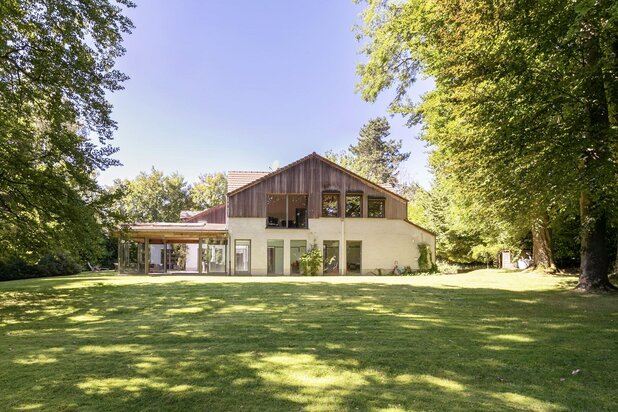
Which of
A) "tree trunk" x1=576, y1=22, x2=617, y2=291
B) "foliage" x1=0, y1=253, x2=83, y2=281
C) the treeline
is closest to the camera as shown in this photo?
"tree trunk" x1=576, y1=22, x2=617, y2=291

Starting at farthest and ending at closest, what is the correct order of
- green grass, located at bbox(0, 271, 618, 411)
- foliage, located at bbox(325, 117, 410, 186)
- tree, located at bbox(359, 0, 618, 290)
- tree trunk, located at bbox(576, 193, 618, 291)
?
1. foliage, located at bbox(325, 117, 410, 186)
2. tree trunk, located at bbox(576, 193, 618, 291)
3. tree, located at bbox(359, 0, 618, 290)
4. green grass, located at bbox(0, 271, 618, 411)

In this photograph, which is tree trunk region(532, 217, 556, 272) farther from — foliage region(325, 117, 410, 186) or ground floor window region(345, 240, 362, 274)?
foliage region(325, 117, 410, 186)

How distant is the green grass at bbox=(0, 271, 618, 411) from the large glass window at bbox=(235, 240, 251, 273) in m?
15.6

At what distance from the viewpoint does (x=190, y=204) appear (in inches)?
2109

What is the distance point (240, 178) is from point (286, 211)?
14.5 feet

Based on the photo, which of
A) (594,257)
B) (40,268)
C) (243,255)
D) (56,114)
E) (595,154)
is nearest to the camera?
(595,154)

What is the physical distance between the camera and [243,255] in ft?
88.4

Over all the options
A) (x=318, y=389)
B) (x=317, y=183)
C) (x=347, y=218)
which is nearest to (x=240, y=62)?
(x=317, y=183)

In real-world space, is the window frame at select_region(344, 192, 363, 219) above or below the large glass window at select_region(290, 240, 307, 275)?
above

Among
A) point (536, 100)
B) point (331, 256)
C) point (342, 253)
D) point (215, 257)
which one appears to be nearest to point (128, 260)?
point (215, 257)

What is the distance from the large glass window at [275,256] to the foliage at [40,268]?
11.6m

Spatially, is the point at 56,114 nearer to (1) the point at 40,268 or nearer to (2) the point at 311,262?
(2) the point at 311,262

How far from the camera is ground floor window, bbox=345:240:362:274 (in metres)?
27.9

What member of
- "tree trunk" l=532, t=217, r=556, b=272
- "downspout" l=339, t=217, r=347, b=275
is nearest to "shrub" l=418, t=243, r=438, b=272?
"downspout" l=339, t=217, r=347, b=275
